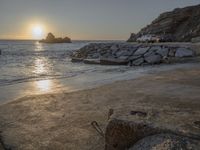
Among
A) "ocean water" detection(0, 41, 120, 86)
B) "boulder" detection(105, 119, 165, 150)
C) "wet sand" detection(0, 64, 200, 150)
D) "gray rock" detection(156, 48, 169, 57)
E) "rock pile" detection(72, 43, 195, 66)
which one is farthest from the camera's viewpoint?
"gray rock" detection(156, 48, 169, 57)

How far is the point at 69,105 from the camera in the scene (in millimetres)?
6438

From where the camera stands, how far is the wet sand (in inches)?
159

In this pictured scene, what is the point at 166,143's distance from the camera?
8.98 feet

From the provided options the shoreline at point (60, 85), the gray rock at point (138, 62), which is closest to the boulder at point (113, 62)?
the gray rock at point (138, 62)

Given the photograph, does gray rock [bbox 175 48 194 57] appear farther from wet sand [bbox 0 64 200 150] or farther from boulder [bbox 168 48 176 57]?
wet sand [bbox 0 64 200 150]

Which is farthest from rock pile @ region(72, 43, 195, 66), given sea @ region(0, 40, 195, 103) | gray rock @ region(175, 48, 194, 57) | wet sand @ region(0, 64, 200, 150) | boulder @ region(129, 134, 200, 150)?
boulder @ region(129, 134, 200, 150)

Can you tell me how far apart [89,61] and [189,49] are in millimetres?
7758

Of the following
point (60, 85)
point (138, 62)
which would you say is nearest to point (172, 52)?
point (138, 62)

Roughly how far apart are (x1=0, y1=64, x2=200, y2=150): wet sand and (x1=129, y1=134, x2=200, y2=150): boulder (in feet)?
0.95

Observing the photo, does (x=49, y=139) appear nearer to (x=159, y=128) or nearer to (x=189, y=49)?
(x=159, y=128)

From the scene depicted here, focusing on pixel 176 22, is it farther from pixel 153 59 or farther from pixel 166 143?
pixel 166 143

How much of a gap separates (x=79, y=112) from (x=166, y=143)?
10.6 ft

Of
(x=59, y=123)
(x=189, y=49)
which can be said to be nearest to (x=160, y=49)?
(x=189, y=49)

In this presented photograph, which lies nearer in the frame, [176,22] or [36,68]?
[36,68]
